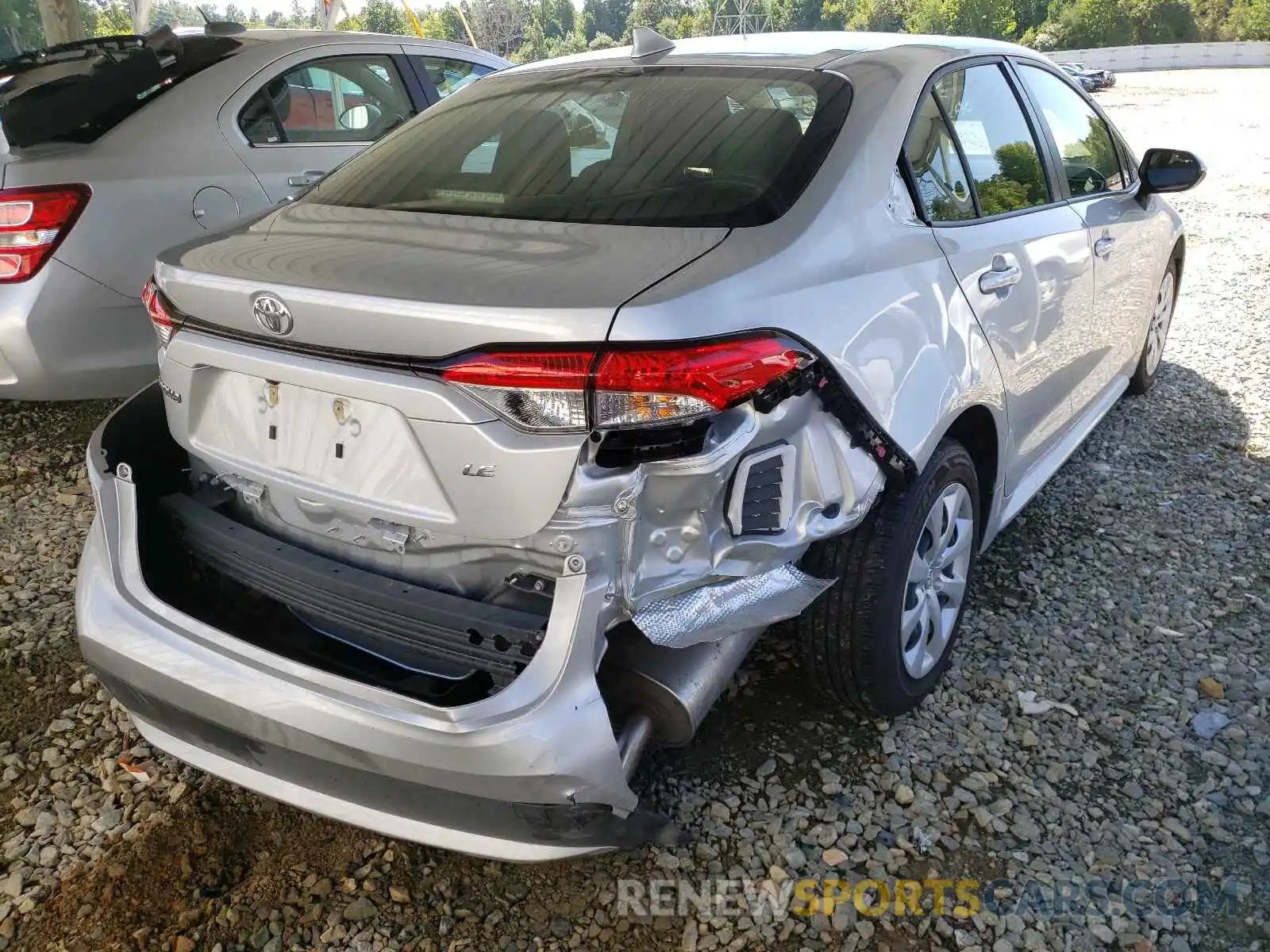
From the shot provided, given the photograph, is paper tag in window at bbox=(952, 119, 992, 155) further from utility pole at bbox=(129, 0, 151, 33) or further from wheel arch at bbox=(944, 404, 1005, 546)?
utility pole at bbox=(129, 0, 151, 33)

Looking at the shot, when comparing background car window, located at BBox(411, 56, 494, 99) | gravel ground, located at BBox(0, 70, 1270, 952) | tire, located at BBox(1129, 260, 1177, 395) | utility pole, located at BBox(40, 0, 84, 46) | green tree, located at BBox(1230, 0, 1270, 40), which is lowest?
gravel ground, located at BBox(0, 70, 1270, 952)

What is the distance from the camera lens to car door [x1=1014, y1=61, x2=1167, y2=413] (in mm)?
3131

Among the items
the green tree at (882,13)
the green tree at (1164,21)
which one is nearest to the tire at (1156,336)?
the green tree at (1164,21)

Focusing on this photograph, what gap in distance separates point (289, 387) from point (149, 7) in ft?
40.7

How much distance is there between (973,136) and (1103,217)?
35.4 inches

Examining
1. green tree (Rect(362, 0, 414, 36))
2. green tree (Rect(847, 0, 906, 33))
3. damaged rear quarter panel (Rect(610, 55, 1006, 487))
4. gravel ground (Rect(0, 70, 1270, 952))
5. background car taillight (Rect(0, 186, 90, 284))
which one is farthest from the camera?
green tree (Rect(362, 0, 414, 36))

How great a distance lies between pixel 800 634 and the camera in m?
2.23

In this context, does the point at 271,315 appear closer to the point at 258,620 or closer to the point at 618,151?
the point at 258,620

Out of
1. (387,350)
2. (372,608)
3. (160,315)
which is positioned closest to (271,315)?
(387,350)

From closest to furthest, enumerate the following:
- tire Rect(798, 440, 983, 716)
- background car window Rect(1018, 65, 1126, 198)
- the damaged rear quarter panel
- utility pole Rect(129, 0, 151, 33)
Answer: the damaged rear quarter panel, tire Rect(798, 440, 983, 716), background car window Rect(1018, 65, 1126, 198), utility pole Rect(129, 0, 151, 33)

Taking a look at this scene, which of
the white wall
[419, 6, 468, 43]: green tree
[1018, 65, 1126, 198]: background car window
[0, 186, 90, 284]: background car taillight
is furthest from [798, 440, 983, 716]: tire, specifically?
[419, 6, 468, 43]: green tree

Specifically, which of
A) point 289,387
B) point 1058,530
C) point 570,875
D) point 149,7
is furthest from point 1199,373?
point 149,7

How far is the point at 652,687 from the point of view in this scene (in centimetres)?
171

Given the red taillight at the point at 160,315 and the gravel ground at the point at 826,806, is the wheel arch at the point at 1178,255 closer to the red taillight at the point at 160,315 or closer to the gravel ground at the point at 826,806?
the gravel ground at the point at 826,806
